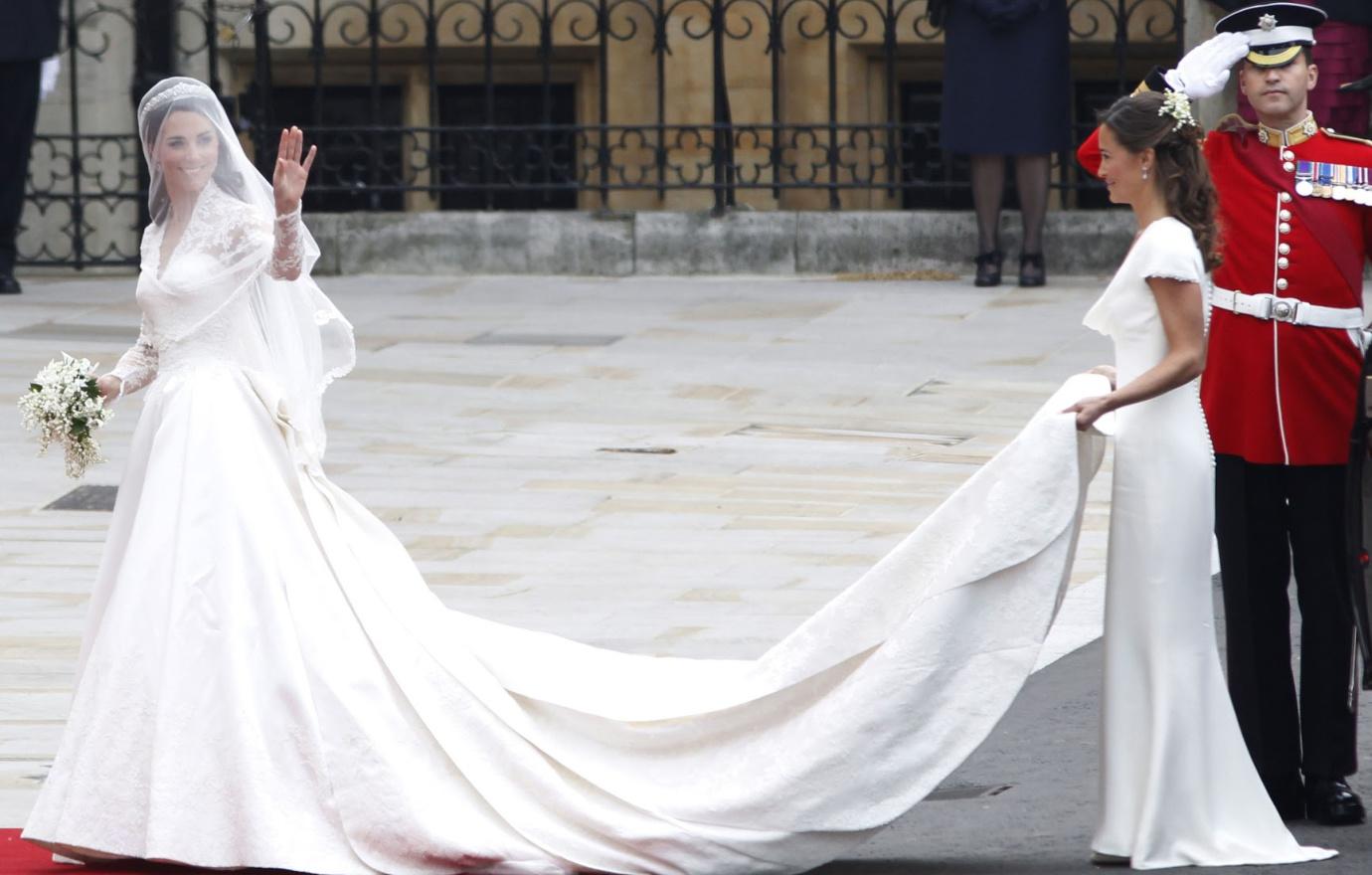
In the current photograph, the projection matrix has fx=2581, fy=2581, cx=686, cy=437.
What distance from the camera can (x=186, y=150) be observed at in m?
5.98

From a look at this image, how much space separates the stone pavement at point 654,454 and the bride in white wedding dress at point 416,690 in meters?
0.38

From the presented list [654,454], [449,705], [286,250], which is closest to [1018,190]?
[654,454]

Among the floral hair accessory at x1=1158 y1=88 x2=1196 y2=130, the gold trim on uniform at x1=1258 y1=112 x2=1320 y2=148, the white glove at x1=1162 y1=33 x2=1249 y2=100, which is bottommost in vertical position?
the gold trim on uniform at x1=1258 y1=112 x2=1320 y2=148

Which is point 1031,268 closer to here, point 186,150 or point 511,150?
point 511,150

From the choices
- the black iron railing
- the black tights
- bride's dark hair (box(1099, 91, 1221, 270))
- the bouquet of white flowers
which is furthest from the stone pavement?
bride's dark hair (box(1099, 91, 1221, 270))

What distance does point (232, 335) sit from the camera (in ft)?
19.4

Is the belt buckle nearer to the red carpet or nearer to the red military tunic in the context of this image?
the red military tunic

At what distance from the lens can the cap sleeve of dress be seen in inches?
212

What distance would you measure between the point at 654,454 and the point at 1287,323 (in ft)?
15.4

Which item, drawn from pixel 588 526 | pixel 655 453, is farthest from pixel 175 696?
pixel 655 453

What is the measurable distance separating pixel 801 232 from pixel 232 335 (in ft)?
29.3

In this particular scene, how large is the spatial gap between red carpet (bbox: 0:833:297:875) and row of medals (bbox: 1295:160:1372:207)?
8.90 ft

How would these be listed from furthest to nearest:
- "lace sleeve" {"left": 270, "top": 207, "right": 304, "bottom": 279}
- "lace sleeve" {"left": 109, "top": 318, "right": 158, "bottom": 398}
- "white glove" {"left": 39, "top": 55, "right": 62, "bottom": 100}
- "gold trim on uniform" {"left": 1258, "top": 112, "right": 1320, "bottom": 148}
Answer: "white glove" {"left": 39, "top": 55, "right": 62, "bottom": 100}
"lace sleeve" {"left": 109, "top": 318, "right": 158, "bottom": 398}
"lace sleeve" {"left": 270, "top": 207, "right": 304, "bottom": 279}
"gold trim on uniform" {"left": 1258, "top": 112, "right": 1320, "bottom": 148}

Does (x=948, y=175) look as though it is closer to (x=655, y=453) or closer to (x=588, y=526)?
(x=655, y=453)
